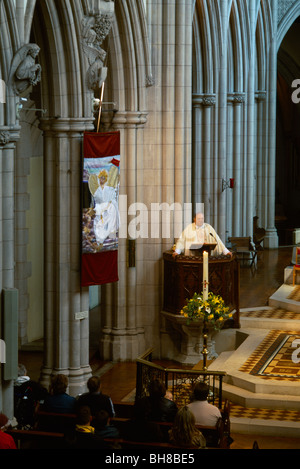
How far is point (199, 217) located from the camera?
16.6 m

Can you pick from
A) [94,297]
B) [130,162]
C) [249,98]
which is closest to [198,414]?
[130,162]

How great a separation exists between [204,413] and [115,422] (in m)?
1.10

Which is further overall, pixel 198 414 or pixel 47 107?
pixel 47 107

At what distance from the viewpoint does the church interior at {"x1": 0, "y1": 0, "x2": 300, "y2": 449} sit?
508 inches

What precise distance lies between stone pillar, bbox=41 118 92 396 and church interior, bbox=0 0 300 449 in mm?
21


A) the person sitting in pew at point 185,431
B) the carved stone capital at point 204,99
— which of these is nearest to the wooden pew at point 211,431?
the person sitting in pew at point 185,431

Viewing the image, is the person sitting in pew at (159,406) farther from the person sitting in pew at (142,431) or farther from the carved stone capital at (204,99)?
the carved stone capital at (204,99)

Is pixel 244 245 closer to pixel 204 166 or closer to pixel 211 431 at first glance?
pixel 204 166

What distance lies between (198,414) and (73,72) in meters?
5.55

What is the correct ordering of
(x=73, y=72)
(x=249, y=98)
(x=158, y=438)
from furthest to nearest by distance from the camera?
(x=249, y=98) < (x=73, y=72) < (x=158, y=438)

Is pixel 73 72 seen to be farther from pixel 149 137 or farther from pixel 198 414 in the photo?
pixel 198 414

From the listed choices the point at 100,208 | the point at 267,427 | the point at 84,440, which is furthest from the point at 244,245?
the point at 84,440

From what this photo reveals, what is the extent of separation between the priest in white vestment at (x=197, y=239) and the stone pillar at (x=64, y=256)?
261cm
